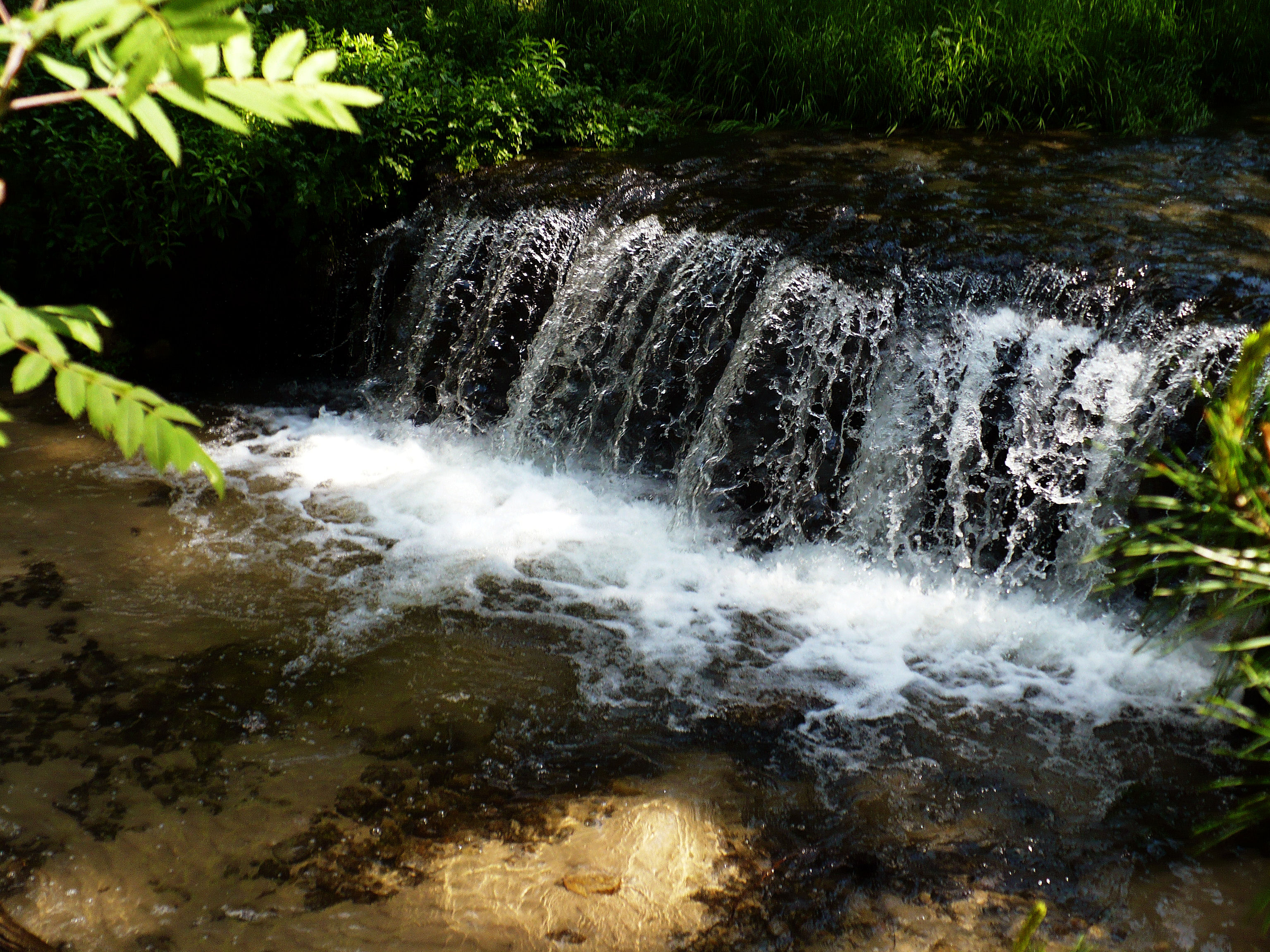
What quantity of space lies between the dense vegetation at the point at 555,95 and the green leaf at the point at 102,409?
18.2 feet

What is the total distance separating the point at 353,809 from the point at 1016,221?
4694 millimetres

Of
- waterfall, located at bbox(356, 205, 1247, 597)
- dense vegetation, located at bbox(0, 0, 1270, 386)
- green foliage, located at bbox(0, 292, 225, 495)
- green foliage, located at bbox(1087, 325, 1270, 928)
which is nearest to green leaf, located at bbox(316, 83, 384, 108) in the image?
green foliage, located at bbox(0, 292, 225, 495)

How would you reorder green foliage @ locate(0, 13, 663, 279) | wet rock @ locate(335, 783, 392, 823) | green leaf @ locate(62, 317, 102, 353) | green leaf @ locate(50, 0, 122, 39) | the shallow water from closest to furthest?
green leaf @ locate(50, 0, 122, 39) → green leaf @ locate(62, 317, 102, 353) → the shallow water → wet rock @ locate(335, 783, 392, 823) → green foliage @ locate(0, 13, 663, 279)

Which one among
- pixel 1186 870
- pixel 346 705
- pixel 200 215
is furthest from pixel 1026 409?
pixel 200 215

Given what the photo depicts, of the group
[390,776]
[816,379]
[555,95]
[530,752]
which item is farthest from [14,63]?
[555,95]

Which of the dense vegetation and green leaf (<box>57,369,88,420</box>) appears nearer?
green leaf (<box>57,369,88,420</box>)

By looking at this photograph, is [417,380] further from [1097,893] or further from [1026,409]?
[1097,893]

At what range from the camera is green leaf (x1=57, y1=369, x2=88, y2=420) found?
4.09 ft

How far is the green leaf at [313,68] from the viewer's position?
4.08ft

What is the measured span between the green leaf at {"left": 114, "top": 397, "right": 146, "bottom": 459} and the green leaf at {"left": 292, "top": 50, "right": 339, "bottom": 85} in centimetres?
46

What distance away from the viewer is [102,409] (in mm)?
1280

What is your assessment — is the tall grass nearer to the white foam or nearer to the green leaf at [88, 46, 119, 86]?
the white foam

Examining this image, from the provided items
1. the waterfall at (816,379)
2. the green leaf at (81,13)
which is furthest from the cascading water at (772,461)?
the green leaf at (81,13)

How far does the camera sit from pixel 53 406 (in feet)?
20.1
